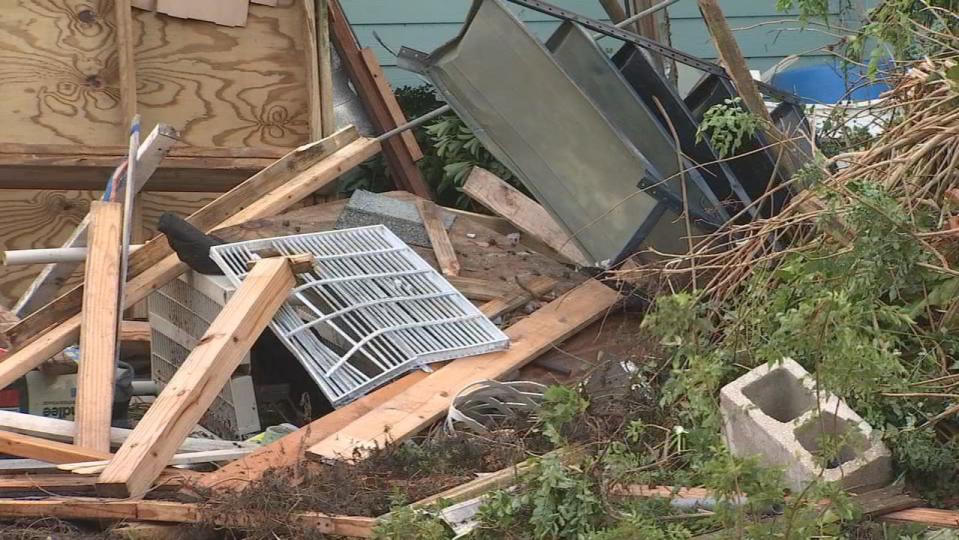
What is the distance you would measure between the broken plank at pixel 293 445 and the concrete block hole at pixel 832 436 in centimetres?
166

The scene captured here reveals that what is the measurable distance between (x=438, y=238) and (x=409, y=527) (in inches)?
99.9

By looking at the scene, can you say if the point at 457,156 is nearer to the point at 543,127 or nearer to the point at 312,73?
the point at 312,73

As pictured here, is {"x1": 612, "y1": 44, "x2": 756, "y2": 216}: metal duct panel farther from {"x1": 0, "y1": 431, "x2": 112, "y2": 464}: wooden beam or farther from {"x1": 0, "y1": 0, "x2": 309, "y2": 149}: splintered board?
{"x1": 0, "y1": 431, "x2": 112, "y2": 464}: wooden beam

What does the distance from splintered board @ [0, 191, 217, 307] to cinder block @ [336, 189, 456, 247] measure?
1.04 meters

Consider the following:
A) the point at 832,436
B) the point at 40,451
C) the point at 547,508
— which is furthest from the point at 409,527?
the point at 40,451

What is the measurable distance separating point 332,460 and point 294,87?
120 inches

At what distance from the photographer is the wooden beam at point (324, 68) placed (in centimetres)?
661

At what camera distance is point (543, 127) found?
5.28 meters

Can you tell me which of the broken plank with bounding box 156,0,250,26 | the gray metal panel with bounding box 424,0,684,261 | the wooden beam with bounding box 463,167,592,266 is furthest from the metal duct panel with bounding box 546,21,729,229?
the broken plank with bounding box 156,0,250,26

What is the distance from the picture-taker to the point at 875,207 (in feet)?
11.8

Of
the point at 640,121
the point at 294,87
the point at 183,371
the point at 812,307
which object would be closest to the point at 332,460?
the point at 183,371

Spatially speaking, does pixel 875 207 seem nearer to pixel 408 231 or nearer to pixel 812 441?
pixel 812 441

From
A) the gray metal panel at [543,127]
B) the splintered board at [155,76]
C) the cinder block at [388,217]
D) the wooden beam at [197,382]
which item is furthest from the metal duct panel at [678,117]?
the splintered board at [155,76]

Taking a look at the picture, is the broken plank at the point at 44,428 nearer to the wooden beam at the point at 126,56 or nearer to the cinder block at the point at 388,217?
the cinder block at the point at 388,217
